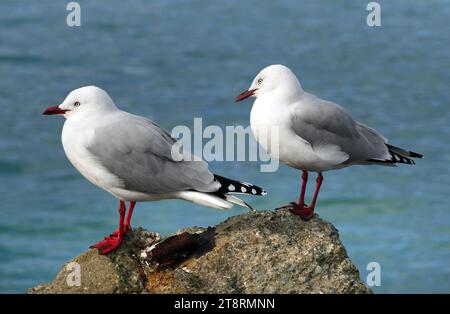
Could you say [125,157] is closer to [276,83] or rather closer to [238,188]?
[238,188]

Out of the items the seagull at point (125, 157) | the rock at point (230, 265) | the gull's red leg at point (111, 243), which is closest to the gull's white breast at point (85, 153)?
the seagull at point (125, 157)

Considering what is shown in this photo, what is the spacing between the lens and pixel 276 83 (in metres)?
6.94

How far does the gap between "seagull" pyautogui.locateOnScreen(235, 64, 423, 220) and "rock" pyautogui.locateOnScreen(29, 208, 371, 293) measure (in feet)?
1.40

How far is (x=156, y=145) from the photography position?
6539 millimetres

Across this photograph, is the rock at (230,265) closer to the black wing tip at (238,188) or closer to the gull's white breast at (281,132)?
the black wing tip at (238,188)

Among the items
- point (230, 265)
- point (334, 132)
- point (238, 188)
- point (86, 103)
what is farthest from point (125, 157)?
point (334, 132)

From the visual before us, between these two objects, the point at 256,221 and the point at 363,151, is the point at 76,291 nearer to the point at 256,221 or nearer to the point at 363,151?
the point at 256,221

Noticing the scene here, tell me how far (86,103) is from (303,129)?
5.60 feet

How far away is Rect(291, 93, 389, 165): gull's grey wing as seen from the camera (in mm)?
6969

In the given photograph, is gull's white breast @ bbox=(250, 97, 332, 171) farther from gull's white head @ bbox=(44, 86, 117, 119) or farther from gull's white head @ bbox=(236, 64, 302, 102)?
gull's white head @ bbox=(44, 86, 117, 119)

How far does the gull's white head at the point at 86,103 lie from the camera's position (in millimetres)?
6504

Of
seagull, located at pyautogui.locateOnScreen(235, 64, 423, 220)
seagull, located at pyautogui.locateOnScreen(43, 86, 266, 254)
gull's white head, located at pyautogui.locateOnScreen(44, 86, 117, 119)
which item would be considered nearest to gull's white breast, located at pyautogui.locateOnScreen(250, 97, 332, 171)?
seagull, located at pyautogui.locateOnScreen(235, 64, 423, 220)

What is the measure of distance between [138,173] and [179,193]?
0.34 meters

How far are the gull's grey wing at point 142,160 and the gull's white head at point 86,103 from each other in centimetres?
11
